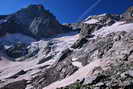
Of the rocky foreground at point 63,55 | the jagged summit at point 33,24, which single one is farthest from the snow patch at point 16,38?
the jagged summit at point 33,24

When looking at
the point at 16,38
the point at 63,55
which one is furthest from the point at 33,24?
the point at 63,55

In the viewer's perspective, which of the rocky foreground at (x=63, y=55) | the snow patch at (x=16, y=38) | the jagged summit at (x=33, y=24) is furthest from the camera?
the jagged summit at (x=33, y=24)

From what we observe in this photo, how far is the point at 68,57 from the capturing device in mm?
47375

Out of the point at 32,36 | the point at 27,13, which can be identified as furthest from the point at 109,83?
the point at 27,13

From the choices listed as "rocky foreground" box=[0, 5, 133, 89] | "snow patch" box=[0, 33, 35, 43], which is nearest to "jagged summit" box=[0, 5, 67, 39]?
"rocky foreground" box=[0, 5, 133, 89]

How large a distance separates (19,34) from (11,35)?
11.8 feet

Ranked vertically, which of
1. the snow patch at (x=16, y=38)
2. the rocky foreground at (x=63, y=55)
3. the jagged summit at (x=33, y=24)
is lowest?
the rocky foreground at (x=63, y=55)

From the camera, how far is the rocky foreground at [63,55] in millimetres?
25527

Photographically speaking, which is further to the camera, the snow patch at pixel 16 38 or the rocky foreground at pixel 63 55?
the snow patch at pixel 16 38

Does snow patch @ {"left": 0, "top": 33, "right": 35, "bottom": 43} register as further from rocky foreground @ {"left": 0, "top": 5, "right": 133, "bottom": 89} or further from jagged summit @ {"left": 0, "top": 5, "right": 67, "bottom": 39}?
jagged summit @ {"left": 0, "top": 5, "right": 67, "bottom": 39}

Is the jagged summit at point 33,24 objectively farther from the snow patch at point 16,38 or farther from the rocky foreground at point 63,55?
the snow patch at point 16,38

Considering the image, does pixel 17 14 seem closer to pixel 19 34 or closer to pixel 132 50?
pixel 19 34

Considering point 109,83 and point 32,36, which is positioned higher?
point 32,36

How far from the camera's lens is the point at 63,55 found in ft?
162
